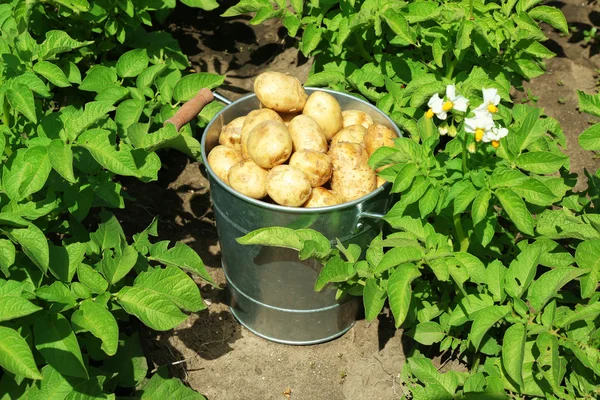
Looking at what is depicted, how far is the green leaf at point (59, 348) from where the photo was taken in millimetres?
2102

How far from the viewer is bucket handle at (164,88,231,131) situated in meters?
2.72

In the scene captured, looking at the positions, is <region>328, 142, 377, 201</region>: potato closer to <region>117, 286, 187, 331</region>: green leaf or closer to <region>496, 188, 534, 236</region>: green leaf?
<region>496, 188, 534, 236</region>: green leaf

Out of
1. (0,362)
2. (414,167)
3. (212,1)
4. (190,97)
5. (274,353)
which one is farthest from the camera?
(212,1)

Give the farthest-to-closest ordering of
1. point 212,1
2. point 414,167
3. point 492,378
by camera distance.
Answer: point 212,1 → point 492,378 → point 414,167

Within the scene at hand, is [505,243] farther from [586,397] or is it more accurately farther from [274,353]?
[274,353]

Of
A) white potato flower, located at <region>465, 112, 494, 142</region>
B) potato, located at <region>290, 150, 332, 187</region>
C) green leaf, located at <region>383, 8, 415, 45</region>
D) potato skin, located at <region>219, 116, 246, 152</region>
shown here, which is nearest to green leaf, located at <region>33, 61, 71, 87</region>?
potato skin, located at <region>219, 116, 246, 152</region>

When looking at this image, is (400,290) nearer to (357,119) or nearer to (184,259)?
(184,259)

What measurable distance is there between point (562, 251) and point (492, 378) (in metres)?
0.58

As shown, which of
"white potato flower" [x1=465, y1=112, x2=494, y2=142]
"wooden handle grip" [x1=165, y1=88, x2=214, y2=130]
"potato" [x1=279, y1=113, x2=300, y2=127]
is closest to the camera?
"white potato flower" [x1=465, y1=112, x2=494, y2=142]

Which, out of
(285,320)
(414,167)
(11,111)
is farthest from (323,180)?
(11,111)

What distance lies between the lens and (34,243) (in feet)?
6.91

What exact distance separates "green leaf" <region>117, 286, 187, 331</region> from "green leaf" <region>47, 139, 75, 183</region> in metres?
0.45

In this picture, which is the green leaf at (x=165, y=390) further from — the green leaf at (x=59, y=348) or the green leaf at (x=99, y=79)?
the green leaf at (x=99, y=79)

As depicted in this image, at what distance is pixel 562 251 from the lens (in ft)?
8.48
